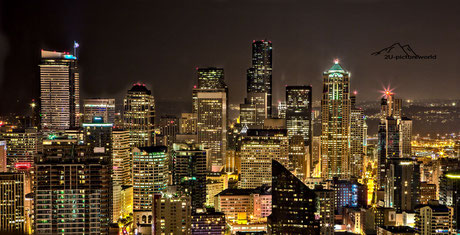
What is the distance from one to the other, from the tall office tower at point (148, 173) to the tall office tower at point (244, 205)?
58.5 inches

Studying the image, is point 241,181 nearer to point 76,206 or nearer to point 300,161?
point 300,161

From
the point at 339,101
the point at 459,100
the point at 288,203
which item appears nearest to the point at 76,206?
the point at 288,203

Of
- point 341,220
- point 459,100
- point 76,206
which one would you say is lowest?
→ point 341,220

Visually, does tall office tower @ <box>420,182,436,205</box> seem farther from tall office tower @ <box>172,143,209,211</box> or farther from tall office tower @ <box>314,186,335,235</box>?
tall office tower @ <box>172,143,209,211</box>

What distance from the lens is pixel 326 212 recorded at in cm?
1206

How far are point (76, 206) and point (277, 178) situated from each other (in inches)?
133

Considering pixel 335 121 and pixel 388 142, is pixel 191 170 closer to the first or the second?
pixel 388 142

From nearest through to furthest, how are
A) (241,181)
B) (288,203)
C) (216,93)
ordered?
(288,203)
(241,181)
(216,93)

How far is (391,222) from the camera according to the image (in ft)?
44.1

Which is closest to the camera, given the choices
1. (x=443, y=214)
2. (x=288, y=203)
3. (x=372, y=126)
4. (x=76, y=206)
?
(x=76, y=206)

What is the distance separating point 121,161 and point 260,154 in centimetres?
474

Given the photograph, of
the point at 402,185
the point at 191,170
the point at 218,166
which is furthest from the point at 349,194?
the point at 218,166

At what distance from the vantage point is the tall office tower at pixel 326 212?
11672mm

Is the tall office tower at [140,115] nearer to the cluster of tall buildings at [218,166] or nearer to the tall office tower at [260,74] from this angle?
the cluster of tall buildings at [218,166]
